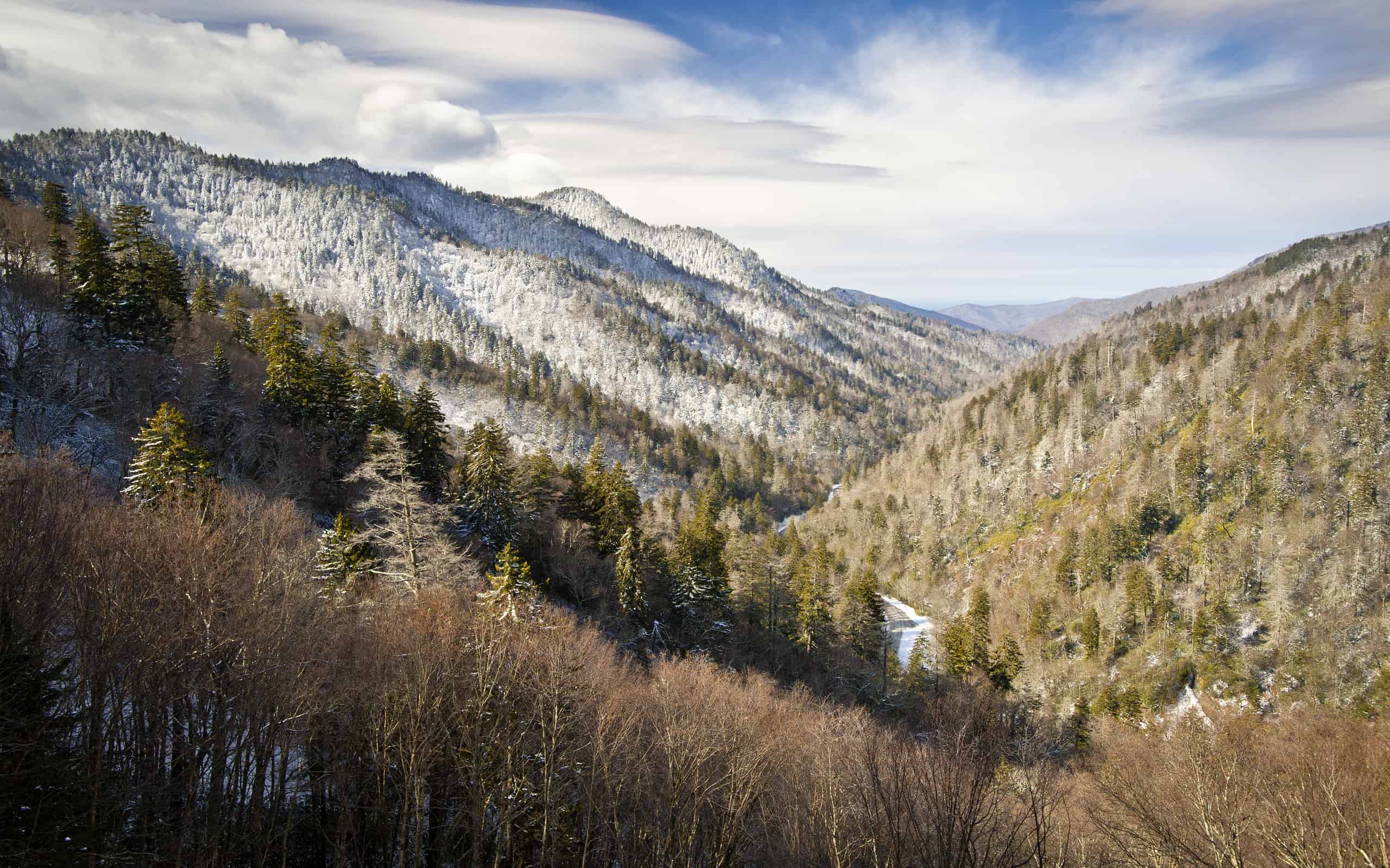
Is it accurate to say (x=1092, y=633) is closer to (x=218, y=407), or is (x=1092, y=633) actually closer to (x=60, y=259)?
(x=218, y=407)

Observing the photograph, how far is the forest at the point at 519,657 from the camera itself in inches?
582

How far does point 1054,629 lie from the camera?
3853 inches

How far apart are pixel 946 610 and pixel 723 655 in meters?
75.3

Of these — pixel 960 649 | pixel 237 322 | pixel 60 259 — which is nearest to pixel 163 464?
pixel 60 259

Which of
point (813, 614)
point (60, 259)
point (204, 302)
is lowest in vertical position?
point (813, 614)

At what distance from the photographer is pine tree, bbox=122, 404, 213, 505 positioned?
24.1 metres

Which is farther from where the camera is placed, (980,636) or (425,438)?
(980,636)

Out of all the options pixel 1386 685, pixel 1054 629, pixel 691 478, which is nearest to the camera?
pixel 1386 685

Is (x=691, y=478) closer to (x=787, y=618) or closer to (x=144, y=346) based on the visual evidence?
(x=787, y=618)

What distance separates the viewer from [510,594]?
2745cm

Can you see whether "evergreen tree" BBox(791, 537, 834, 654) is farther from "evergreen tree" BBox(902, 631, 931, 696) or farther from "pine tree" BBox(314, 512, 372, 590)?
"pine tree" BBox(314, 512, 372, 590)

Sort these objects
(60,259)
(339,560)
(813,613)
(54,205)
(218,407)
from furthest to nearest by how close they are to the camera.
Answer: (813,613) < (54,205) < (60,259) < (218,407) < (339,560)

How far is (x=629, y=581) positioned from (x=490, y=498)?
11667 millimetres

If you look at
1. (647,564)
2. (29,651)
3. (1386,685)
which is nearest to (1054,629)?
(1386,685)
